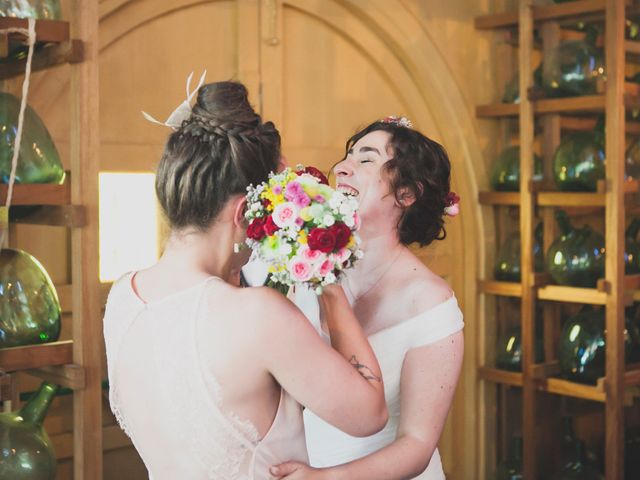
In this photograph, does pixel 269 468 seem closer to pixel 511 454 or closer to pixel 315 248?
pixel 315 248

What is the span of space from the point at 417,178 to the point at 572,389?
197cm

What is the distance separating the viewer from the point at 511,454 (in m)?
4.24

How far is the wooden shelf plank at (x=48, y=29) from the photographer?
234 centimetres

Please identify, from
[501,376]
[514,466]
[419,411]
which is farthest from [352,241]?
[514,466]

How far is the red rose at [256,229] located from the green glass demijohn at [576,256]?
2.54 m

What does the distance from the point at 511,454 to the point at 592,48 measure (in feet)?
5.74

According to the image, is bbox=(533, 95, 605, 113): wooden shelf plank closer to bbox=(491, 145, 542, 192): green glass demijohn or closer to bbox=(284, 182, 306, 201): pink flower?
bbox=(491, 145, 542, 192): green glass demijohn

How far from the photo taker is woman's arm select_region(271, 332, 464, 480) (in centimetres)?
179

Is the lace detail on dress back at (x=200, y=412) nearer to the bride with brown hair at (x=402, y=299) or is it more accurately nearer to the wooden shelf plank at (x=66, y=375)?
the bride with brown hair at (x=402, y=299)

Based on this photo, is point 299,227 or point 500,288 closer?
point 299,227

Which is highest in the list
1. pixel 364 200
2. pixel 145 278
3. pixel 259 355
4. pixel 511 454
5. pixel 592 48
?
pixel 592 48

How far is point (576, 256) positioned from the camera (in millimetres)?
3762

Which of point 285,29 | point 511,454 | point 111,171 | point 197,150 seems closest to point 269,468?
point 197,150

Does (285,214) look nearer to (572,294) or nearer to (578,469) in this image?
(572,294)
